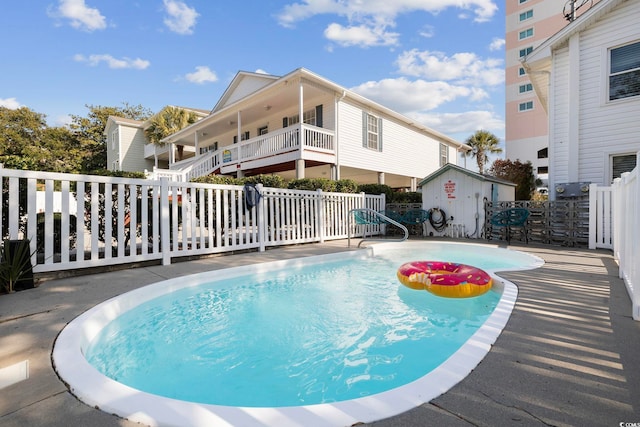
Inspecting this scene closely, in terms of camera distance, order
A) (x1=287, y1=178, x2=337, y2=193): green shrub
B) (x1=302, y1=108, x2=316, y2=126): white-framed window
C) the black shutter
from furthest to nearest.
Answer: (x1=302, y1=108, x2=316, y2=126): white-framed window
the black shutter
(x1=287, y1=178, x2=337, y2=193): green shrub

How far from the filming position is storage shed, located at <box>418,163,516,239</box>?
9.23 meters

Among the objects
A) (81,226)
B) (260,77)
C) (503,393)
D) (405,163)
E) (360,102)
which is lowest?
(503,393)

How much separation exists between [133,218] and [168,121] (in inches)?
757

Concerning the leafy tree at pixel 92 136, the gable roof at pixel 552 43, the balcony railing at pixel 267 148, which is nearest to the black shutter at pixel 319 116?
the balcony railing at pixel 267 148

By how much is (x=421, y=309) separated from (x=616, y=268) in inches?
132

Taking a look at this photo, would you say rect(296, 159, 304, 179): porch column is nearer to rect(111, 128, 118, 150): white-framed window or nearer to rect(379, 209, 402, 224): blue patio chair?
rect(379, 209, 402, 224): blue patio chair

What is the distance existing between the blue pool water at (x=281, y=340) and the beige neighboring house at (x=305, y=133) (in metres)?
8.02

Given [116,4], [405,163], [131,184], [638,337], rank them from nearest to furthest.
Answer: [638,337], [131,184], [116,4], [405,163]

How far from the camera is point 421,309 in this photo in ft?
12.4

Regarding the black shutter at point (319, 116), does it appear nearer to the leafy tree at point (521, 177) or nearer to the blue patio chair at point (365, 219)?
the blue patio chair at point (365, 219)

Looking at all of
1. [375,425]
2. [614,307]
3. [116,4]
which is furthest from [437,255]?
[116,4]

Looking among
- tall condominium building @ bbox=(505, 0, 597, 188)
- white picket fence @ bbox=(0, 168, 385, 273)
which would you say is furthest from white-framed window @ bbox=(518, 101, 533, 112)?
white picket fence @ bbox=(0, 168, 385, 273)

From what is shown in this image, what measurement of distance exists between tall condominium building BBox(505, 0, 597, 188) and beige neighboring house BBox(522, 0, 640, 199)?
17.8 m

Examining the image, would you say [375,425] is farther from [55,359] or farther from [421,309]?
[421,309]
